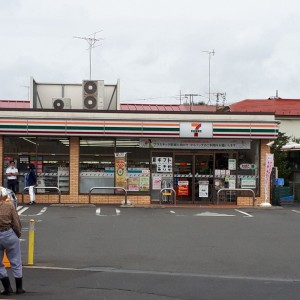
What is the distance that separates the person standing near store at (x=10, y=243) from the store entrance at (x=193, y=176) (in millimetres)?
15753

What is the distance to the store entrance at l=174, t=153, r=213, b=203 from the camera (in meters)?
23.4

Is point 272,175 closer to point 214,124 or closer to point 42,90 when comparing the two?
point 214,124

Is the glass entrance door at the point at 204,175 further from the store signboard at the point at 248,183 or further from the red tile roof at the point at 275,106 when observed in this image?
the red tile roof at the point at 275,106

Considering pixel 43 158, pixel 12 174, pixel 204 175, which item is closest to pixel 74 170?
pixel 43 158

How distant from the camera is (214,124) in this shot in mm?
22484

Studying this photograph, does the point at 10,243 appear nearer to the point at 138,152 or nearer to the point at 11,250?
the point at 11,250

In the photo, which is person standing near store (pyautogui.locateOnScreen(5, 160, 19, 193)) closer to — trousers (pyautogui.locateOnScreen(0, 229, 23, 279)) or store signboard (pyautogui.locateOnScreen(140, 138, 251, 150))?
store signboard (pyautogui.locateOnScreen(140, 138, 251, 150))

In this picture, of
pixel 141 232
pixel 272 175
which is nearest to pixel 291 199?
pixel 272 175

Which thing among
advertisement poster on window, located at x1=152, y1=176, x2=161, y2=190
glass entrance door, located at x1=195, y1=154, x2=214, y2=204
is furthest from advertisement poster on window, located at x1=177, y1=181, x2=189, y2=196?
advertisement poster on window, located at x1=152, y1=176, x2=161, y2=190

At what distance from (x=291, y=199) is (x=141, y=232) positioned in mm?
11796

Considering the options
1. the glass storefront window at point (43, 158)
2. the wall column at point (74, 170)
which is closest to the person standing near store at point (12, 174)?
the glass storefront window at point (43, 158)

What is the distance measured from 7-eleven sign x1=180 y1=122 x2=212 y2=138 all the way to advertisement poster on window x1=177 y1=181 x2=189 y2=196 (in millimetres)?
2277

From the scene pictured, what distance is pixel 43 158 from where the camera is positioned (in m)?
22.8

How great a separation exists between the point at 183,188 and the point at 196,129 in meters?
2.78
